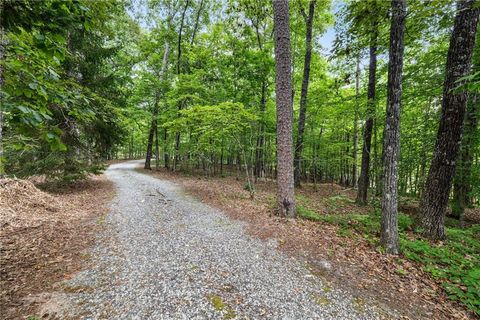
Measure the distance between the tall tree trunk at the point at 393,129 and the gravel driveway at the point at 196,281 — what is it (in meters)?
1.96

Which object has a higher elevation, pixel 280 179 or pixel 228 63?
pixel 228 63

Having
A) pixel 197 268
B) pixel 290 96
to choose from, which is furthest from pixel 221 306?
pixel 290 96

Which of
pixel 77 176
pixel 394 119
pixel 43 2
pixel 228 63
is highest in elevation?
pixel 228 63

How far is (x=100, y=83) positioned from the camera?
8.93 meters

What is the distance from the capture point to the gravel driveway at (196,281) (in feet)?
8.30

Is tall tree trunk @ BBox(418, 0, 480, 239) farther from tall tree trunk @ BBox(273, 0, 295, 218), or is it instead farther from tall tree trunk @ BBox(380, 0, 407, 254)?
tall tree trunk @ BBox(273, 0, 295, 218)

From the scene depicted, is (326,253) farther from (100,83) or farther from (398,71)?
(100,83)

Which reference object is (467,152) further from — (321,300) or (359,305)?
(321,300)

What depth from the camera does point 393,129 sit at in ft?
13.3

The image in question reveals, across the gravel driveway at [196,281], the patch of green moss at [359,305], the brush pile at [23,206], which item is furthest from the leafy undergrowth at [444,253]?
the brush pile at [23,206]

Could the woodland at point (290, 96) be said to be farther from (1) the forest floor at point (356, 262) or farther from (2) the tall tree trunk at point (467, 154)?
(1) the forest floor at point (356, 262)

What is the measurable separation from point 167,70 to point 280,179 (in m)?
15.0

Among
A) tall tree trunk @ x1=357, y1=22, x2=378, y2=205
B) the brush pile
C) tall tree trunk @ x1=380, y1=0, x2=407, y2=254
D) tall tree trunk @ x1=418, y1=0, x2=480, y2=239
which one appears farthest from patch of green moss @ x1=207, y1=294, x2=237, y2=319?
tall tree trunk @ x1=357, y1=22, x2=378, y2=205

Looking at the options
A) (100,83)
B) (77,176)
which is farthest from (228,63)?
(77,176)
